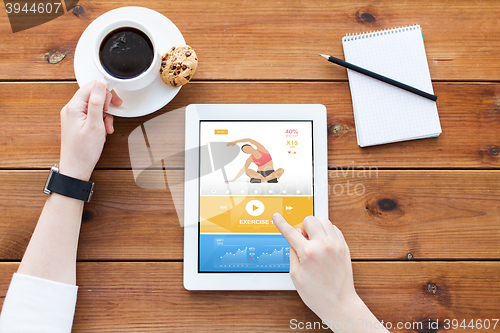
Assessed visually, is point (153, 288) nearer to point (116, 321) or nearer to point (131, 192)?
point (116, 321)

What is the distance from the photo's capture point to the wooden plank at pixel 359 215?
73 cm

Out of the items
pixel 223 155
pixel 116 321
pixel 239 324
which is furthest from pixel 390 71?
pixel 116 321

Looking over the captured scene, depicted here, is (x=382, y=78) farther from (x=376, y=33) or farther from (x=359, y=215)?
(x=359, y=215)

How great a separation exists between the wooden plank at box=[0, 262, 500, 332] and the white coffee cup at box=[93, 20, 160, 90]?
0.39 meters

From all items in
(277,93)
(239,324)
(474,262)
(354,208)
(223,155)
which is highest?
(277,93)

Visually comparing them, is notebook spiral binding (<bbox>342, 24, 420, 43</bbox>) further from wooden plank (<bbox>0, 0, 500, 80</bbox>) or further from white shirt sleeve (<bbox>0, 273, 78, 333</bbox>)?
white shirt sleeve (<bbox>0, 273, 78, 333</bbox>)

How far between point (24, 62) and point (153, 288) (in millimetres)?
602

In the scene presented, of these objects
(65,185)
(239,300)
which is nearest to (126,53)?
(65,185)

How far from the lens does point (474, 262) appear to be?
73 centimetres

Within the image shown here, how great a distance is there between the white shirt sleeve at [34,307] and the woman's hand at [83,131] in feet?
0.74

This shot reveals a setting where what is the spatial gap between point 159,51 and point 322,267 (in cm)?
55

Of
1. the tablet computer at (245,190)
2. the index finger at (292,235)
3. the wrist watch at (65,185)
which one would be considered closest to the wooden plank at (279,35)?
the tablet computer at (245,190)

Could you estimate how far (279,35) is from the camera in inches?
29.9

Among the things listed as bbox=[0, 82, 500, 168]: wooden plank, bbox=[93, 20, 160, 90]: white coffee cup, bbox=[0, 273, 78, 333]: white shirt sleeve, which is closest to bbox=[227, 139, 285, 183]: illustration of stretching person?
bbox=[0, 82, 500, 168]: wooden plank
